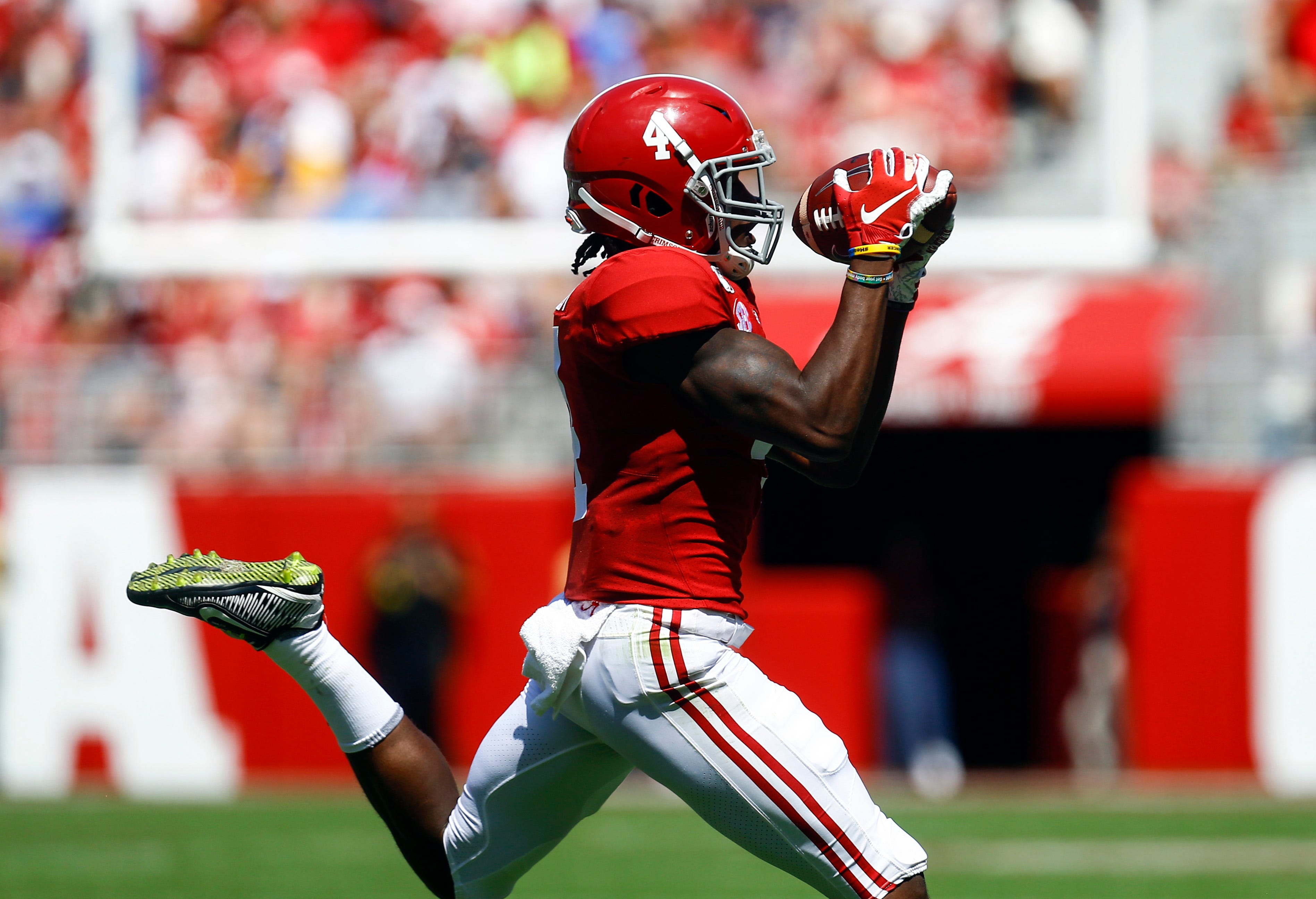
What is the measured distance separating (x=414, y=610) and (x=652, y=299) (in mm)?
7024

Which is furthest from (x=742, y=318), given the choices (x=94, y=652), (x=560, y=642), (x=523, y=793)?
(x=94, y=652)

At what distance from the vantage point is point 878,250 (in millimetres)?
2949

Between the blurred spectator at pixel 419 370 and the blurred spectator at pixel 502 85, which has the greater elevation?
the blurred spectator at pixel 502 85

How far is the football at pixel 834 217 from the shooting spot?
119 inches

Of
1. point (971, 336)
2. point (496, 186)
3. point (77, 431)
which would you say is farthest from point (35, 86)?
point (971, 336)

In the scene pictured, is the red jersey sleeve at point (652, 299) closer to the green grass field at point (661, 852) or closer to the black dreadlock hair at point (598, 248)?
the black dreadlock hair at point (598, 248)

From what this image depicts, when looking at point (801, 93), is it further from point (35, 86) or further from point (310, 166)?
point (35, 86)

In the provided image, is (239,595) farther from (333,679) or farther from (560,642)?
(560,642)

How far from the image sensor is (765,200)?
313 centimetres

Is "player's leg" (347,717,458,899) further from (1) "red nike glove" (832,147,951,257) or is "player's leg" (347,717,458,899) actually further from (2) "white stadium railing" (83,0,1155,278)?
(2) "white stadium railing" (83,0,1155,278)

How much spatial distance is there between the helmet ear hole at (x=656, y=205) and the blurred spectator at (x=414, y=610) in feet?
22.3

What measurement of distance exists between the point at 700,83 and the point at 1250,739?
7310mm

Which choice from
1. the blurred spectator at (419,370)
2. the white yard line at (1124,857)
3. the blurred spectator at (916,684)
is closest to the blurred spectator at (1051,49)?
the blurred spectator at (916,684)

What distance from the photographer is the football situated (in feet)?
9.94
